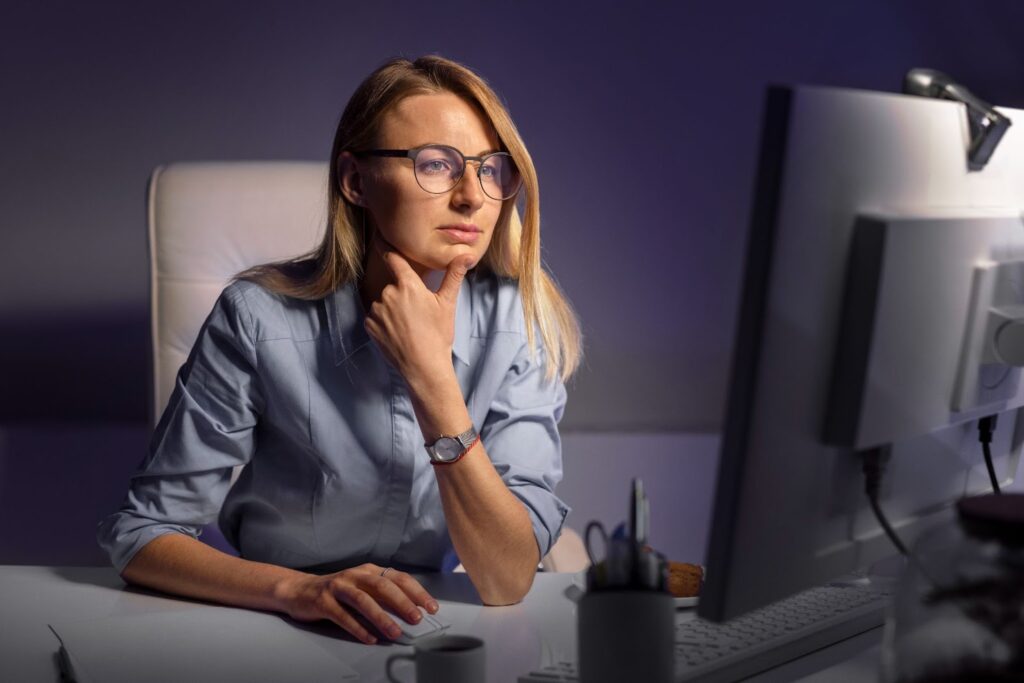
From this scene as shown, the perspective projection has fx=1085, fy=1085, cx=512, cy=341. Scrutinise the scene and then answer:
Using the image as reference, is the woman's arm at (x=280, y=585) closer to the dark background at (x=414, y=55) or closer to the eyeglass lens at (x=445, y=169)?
the eyeglass lens at (x=445, y=169)

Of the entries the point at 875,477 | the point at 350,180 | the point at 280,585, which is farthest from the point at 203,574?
the point at 875,477

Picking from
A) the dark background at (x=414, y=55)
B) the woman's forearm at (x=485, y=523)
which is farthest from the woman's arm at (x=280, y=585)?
the dark background at (x=414, y=55)

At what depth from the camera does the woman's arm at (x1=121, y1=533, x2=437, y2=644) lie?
44.1 inches

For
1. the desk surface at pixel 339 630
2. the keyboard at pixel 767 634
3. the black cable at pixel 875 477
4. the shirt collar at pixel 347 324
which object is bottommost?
the desk surface at pixel 339 630

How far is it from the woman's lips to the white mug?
0.63m

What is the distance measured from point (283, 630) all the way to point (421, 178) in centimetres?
59

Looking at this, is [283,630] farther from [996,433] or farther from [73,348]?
[73,348]

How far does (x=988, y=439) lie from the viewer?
99 centimetres

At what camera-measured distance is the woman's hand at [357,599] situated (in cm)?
110

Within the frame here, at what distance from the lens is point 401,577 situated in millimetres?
1178

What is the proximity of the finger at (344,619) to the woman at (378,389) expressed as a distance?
204 mm

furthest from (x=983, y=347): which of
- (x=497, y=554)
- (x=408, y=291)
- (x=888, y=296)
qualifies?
(x=408, y=291)

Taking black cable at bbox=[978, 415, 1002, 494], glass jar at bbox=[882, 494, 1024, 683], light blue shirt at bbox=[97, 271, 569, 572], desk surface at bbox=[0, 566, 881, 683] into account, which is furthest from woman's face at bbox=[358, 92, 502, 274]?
glass jar at bbox=[882, 494, 1024, 683]

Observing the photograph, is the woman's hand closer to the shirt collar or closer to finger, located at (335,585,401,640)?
finger, located at (335,585,401,640)
